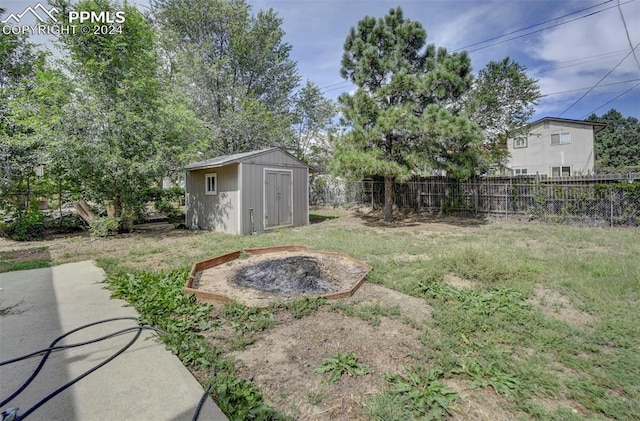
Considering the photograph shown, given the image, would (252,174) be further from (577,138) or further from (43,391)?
(577,138)

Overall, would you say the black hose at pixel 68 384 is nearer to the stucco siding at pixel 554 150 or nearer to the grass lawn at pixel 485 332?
the grass lawn at pixel 485 332

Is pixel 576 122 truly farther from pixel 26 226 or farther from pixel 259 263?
pixel 26 226

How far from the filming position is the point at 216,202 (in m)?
8.75

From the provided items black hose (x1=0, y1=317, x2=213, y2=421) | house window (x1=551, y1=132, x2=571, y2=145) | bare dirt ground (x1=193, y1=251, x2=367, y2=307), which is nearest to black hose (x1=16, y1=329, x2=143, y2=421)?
black hose (x1=0, y1=317, x2=213, y2=421)

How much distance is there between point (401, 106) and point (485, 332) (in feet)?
25.0

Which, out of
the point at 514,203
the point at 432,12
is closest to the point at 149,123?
the point at 432,12

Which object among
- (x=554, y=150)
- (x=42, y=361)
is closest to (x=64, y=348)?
(x=42, y=361)

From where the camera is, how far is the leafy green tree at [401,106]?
8.21m

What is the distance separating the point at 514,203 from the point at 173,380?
35.4ft

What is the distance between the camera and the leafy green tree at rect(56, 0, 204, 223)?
6.89 m

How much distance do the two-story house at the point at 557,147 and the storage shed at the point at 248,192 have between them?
13.4 m

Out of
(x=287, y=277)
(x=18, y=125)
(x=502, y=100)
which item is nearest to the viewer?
(x=287, y=277)

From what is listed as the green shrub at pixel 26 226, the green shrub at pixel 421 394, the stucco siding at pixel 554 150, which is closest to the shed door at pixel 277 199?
the green shrub at pixel 26 226

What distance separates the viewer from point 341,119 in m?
9.60
